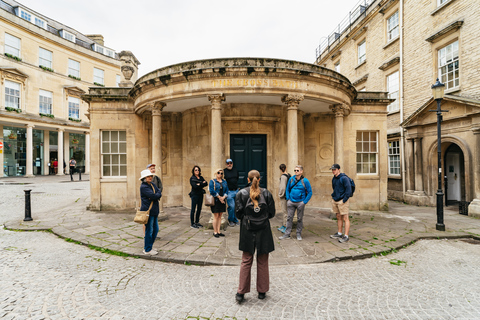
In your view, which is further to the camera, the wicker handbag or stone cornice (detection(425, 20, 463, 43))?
stone cornice (detection(425, 20, 463, 43))

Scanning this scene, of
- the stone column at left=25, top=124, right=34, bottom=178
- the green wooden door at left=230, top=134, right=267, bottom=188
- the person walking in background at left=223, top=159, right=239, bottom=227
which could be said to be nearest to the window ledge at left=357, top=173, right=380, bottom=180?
the green wooden door at left=230, top=134, right=267, bottom=188

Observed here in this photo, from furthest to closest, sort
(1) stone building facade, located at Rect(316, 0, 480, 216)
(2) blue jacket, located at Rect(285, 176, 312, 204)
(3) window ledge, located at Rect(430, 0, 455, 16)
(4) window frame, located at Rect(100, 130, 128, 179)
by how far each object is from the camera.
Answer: (3) window ledge, located at Rect(430, 0, 455, 16) < (1) stone building facade, located at Rect(316, 0, 480, 216) < (4) window frame, located at Rect(100, 130, 128, 179) < (2) blue jacket, located at Rect(285, 176, 312, 204)

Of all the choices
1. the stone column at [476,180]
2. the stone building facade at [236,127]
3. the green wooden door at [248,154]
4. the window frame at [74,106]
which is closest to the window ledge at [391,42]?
the stone building facade at [236,127]

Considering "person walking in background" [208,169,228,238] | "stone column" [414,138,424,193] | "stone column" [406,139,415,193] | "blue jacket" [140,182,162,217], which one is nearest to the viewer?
"blue jacket" [140,182,162,217]

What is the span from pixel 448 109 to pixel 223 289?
1220 centimetres

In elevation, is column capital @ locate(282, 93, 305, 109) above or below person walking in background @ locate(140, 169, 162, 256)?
above

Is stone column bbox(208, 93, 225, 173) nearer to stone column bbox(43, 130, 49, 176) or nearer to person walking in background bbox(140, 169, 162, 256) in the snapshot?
person walking in background bbox(140, 169, 162, 256)

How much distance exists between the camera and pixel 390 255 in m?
5.07

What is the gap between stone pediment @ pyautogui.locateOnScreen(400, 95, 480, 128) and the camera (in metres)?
9.25

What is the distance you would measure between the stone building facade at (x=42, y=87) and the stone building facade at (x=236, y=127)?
60.5 feet

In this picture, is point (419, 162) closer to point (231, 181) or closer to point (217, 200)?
point (231, 181)

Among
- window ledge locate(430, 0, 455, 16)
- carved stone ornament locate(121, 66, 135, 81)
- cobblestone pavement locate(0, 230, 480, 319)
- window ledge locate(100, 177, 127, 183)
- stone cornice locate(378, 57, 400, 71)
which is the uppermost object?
window ledge locate(430, 0, 455, 16)

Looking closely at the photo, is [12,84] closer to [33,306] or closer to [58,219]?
[58,219]

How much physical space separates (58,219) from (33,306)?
5.60 metres
